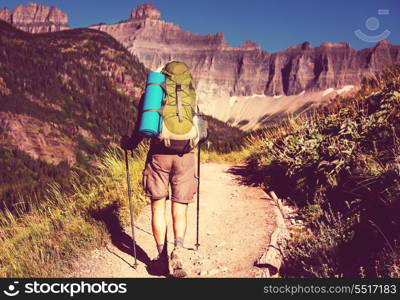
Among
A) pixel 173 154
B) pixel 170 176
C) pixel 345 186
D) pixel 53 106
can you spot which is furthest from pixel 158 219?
pixel 53 106

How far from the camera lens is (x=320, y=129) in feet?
26.3

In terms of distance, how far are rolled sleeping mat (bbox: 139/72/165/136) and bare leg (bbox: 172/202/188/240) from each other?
1117mm

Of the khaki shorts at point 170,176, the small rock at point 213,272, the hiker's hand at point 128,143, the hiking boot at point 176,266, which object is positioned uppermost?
the hiker's hand at point 128,143

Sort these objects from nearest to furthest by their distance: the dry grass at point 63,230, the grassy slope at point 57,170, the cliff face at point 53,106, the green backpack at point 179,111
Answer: the green backpack at point 179,111 < the dry grass at point 63,230 < the grassy slope at point 57,170 < the cliff face at point 53,106

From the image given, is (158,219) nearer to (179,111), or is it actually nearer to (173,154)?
(173,154)

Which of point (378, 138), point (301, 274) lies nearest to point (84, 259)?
point (301, 274)

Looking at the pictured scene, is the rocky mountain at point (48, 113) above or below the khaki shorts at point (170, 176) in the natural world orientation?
above

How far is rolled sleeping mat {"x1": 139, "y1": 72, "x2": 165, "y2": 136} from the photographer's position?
4324 mm

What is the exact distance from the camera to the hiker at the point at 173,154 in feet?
14.6

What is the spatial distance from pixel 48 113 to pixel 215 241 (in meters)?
163

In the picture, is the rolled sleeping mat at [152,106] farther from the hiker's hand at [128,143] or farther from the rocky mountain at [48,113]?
the rocky mountain at [48,113]

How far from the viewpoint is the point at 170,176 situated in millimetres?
4926

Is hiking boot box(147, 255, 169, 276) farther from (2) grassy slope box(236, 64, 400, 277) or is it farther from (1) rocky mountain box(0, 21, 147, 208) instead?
(1) rocky mountain box(0, 21, 147, 208)

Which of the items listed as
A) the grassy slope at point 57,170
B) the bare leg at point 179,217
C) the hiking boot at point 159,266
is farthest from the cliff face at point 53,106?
the bare leg at point 179,217
